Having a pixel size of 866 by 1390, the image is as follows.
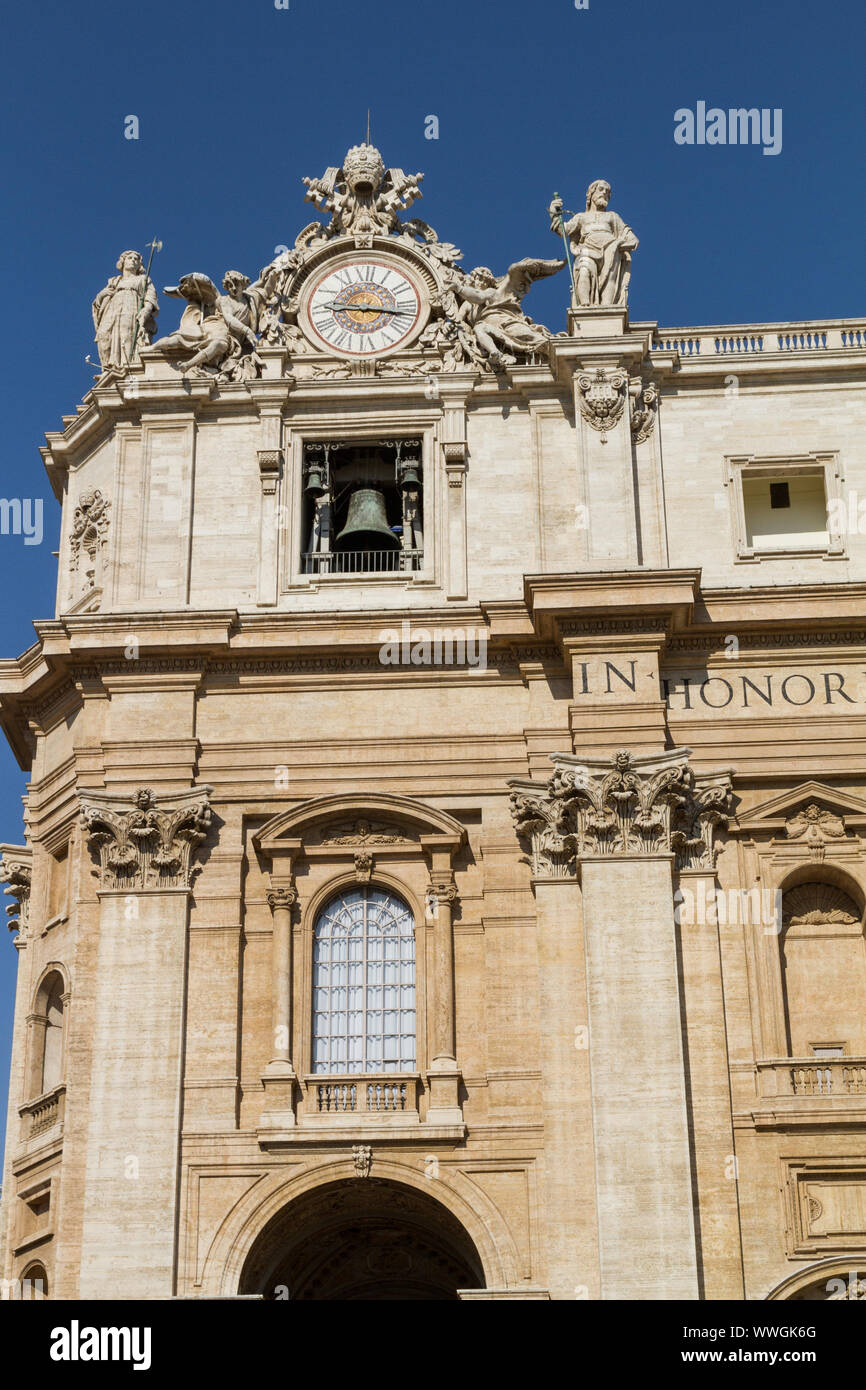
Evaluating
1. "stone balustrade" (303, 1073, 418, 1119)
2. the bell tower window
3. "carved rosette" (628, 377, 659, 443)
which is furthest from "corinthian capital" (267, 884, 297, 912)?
"carved rosette" (628, 377, 659, 443)

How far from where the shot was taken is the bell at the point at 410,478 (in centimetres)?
3388

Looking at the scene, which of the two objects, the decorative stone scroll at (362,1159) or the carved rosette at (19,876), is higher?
the carved rosette at (19,876)

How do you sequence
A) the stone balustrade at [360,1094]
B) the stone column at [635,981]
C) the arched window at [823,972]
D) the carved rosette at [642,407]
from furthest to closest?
the carved rosette at [642,407] < the arched window at [823,972] < the stone balustrade at [360,1094] < the stone column at [635,981]

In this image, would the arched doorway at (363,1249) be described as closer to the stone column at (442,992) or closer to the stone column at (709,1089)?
the stone column at (442,992)

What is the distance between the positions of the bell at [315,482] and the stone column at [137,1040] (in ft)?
16.5

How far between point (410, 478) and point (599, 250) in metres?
4.43

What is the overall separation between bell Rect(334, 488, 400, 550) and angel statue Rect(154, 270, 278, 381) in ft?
8.12

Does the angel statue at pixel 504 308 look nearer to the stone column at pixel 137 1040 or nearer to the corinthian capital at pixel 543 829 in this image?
the corinthian capital at pixel 543 829

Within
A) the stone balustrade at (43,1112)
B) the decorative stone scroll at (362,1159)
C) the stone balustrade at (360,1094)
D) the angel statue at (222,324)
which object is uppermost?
the angel statue at (222,324)

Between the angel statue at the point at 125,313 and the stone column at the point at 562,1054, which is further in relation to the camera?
the angel statue at the point at 125,313

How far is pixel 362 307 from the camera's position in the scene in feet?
115

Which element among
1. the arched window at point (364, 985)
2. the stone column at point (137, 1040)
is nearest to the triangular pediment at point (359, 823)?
the arched window at point (364, 985)

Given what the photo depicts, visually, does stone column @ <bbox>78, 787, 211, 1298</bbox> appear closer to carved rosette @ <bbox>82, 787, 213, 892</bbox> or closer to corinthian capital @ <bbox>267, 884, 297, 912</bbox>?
carved rosette @ <bbox>82, 787, 213, 892</bbox>

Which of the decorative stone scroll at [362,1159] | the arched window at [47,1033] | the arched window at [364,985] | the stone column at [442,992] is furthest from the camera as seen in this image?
the arched window at [47,1033]
